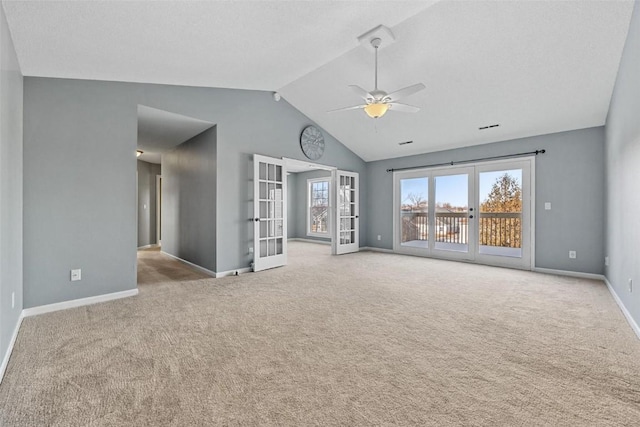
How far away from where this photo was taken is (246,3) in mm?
2359

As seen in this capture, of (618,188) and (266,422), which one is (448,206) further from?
(266,422)

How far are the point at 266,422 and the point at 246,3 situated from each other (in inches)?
113

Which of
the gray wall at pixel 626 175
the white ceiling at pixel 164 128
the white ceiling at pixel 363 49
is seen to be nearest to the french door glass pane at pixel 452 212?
the white ceiling at pixel 363 49

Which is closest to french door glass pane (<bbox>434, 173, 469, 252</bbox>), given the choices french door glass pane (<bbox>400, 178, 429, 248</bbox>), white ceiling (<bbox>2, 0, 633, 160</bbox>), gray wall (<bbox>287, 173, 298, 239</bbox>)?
french door glass pane (<bbox>400, 178, 429, 248</bbox>)

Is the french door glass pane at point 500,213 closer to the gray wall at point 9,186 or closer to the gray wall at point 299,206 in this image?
the gray wall at point 299,206

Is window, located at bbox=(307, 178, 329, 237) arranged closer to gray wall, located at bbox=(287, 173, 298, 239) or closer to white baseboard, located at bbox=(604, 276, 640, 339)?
gray wall, located at bbox=(287, 173, 298, 239)

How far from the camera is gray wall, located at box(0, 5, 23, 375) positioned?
2.04 m

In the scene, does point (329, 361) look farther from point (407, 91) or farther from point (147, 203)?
point (147, 203)

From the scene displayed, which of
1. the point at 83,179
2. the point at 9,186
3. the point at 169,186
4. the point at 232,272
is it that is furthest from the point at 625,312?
the point at 169,186

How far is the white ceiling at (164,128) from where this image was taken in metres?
4.06

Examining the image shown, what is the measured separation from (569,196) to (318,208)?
6.26m

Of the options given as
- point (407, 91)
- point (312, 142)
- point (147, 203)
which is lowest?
point (147, 203)

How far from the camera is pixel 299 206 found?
986 centimetres

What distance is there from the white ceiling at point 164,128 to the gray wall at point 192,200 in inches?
5.8
